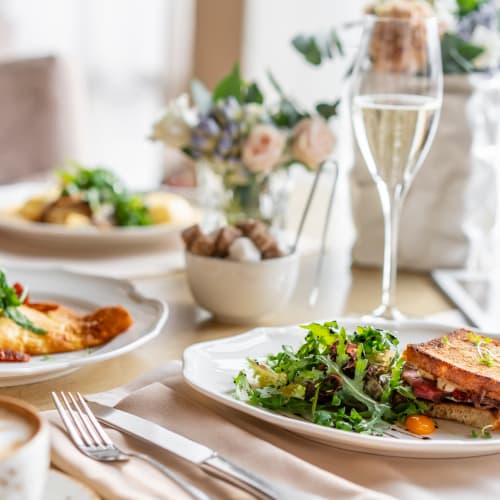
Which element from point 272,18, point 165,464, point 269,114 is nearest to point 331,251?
point 269,114

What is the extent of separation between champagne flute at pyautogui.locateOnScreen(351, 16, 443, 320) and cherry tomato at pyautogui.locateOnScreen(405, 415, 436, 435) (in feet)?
1.65

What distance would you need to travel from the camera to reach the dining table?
883 mm

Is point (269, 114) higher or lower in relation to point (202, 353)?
higher

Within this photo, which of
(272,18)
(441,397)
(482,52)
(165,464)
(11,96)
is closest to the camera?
(165,464)

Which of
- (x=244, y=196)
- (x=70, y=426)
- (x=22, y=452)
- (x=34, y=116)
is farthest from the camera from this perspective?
(x=34, y=116)

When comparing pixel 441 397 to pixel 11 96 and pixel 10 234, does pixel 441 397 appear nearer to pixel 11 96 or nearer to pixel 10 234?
pixel 10 234

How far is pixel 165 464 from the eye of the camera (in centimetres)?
86

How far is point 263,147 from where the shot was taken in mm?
1654

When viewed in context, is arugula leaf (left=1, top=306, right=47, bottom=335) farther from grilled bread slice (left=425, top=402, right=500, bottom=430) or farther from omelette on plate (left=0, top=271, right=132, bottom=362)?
grilled bread slice (left=425, top=402, right=500, bottom=430)

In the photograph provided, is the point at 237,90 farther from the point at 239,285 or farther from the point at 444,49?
the point at 239,285

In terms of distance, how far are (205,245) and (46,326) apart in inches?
12.5

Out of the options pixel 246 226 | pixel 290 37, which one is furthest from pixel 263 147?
pixel 290 37

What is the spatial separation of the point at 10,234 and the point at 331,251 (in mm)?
666

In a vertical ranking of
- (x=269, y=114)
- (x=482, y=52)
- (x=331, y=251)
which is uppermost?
(x=482, y=52)
